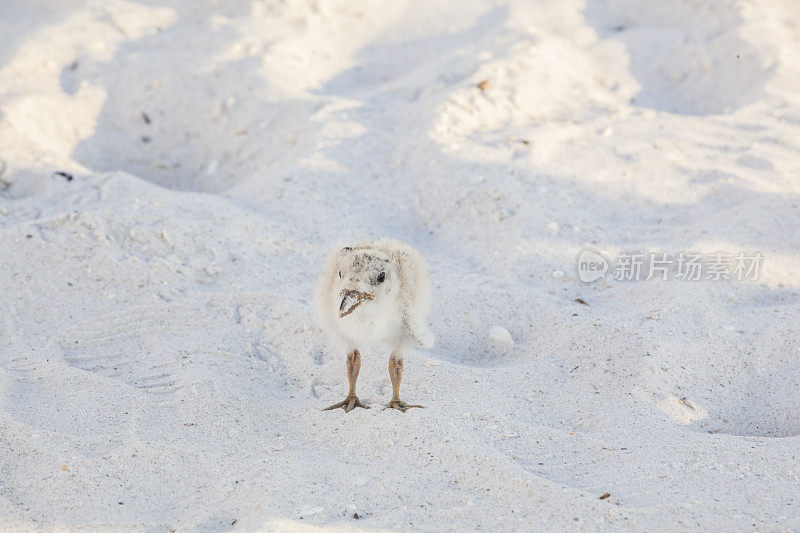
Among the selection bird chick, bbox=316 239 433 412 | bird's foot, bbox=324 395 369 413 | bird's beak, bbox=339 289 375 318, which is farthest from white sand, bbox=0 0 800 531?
bird's beak, bbox=339 289 375 318

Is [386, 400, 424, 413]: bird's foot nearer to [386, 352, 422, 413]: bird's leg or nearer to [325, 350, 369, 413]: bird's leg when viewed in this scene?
[386, 352, 422, 413]: bird's leg

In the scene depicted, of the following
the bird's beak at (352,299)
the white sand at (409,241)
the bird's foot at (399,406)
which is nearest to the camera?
the white sand at (409,241)

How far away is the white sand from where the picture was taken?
292cm

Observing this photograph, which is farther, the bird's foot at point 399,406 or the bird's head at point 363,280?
the bird's foot at point 399,406

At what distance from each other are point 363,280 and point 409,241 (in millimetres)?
2347

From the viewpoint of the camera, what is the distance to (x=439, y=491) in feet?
9.36

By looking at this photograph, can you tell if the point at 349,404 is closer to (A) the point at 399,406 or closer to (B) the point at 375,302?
(A) the point at 399,406

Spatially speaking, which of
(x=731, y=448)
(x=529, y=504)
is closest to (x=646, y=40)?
(x=731, y=448)

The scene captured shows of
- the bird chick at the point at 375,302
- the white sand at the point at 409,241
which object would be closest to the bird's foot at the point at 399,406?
the bird chick at the point at 375,302

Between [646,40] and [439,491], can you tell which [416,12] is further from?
[439,491]

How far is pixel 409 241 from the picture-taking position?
18.0 ft

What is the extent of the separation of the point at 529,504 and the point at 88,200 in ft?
14.2

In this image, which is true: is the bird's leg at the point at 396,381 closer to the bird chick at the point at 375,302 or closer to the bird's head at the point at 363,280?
the bird chick at the point at 375,302

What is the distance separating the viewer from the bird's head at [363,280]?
3.17 metres
